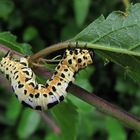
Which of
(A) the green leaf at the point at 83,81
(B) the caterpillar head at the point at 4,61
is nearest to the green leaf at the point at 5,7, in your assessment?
(A) the green leaf at the point at 83,81

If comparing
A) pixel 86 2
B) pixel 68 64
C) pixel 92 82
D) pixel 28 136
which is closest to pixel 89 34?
pixel 68 64

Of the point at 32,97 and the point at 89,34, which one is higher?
the point at 89,34

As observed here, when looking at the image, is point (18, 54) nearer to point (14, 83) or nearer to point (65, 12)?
point (14, 83)

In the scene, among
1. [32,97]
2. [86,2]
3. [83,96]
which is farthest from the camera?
[86,2]

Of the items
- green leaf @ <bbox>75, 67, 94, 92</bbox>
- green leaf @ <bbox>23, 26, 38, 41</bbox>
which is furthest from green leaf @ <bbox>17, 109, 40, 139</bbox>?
green leaf @ <bbox>23, 26, 38, 41</bbox>

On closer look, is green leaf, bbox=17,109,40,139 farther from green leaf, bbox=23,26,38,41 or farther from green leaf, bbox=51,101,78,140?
green leaf, bbox=51,101,78,140

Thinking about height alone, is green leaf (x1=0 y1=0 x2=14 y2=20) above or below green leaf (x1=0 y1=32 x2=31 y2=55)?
below

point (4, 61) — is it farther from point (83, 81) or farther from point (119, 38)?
point (83, 81)
